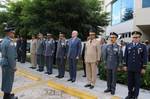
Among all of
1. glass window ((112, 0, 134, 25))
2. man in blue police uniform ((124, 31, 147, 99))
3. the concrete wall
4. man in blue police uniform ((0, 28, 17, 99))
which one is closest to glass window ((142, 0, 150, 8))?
glass window ((112, 0, 134, 25))

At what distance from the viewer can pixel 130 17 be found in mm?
38781

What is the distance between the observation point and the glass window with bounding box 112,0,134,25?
128 feet

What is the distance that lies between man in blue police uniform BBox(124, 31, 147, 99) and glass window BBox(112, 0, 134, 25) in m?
26.5

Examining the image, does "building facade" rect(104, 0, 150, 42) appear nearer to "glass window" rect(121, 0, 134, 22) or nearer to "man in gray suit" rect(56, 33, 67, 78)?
"glass window" rect(121, 0, 134, 22)

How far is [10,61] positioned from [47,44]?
7.52m

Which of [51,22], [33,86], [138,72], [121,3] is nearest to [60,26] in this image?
[51,22]

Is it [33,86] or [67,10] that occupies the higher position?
[67,10]

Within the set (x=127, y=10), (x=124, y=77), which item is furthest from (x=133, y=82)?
(x=127, y=10)

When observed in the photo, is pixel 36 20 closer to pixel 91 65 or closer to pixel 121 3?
pixel 91 65

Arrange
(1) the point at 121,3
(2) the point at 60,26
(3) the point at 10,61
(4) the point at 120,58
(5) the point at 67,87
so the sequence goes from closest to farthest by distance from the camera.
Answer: (3) the point at 10,61 < (4) the point at 120,58 < (5) the point at 67,87 < (2) the point at 60,26 < (1) the point at 121,3

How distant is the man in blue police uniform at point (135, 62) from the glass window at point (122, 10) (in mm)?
26536

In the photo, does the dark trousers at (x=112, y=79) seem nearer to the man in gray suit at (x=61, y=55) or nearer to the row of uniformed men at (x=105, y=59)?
the row of uniformed men at (x=105, y=59)

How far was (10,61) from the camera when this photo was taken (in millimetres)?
11438

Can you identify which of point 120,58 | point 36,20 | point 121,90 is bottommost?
point 121,90
